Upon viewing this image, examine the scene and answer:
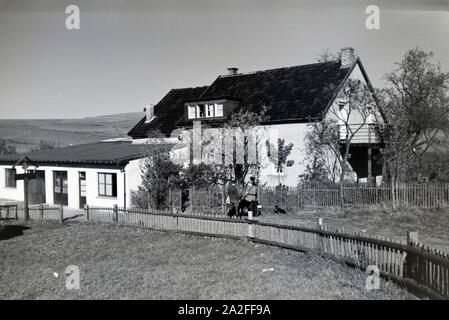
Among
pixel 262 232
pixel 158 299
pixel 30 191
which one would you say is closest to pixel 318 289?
pixel 158 299

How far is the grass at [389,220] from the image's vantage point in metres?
13.2

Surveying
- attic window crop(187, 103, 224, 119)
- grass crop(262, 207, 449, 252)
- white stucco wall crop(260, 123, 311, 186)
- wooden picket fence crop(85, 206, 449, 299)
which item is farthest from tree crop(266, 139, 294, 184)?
wooden picket fence crop(85, 206, 449, 299)

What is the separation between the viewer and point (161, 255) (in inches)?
429

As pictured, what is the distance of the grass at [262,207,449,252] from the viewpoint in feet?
43.3

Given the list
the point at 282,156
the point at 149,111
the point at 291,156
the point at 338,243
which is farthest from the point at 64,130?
the point at 338,243

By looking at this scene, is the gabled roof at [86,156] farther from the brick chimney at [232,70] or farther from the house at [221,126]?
the brick chimney at [232,70]

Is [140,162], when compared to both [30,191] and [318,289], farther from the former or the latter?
[318,289]

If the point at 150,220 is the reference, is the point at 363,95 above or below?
above

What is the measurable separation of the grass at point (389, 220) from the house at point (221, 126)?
5714 millimetres

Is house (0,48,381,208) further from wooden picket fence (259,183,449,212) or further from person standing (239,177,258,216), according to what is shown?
person standing (239,177,258,216)

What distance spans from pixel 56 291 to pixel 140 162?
13696mm

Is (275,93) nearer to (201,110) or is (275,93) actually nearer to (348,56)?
(348,56)

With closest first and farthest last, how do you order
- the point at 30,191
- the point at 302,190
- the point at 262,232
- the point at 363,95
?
the point at 262,232
the point at 302,190
the point at 363,95
the point at 30,191

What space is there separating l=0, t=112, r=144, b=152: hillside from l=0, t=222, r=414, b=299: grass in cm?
3657
